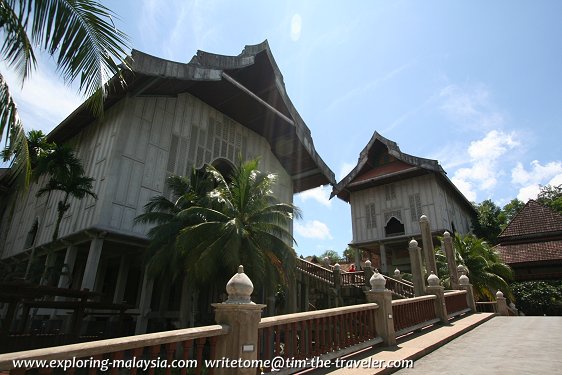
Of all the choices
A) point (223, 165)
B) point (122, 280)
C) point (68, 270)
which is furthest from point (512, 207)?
point (68, 270)

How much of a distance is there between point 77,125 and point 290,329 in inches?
702

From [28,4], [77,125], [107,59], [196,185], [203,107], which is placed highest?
[203,107]

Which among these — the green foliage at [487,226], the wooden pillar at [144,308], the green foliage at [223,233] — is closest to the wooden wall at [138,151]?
the green foliage at [223,233]

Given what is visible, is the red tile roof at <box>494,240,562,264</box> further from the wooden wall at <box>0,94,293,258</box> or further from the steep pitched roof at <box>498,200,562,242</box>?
the wooden wall at <box>0,94,293,258</box>

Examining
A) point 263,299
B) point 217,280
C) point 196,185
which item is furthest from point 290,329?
point 263,299

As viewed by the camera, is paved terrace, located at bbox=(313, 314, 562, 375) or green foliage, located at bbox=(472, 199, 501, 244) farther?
green foliage, located at bbox=(472, 199, 501, 244)

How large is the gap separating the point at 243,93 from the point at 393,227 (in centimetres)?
1653

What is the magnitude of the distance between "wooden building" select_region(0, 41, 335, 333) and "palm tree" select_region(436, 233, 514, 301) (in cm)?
842

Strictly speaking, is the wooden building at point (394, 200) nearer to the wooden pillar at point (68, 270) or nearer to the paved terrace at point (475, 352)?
the paved terrace at point (475, 352)

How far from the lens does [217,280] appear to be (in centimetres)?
1147

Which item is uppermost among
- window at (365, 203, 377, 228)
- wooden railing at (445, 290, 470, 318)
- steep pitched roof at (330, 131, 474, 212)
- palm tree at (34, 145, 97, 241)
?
steep pitched roof at (330, 131, 474, 212)

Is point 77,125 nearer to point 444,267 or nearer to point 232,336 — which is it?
point 232,336

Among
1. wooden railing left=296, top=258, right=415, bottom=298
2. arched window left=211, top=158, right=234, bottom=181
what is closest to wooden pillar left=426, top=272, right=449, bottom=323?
wooden railing left=296, top=258, right=415, bottom=298

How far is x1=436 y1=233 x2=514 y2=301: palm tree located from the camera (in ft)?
54.9
